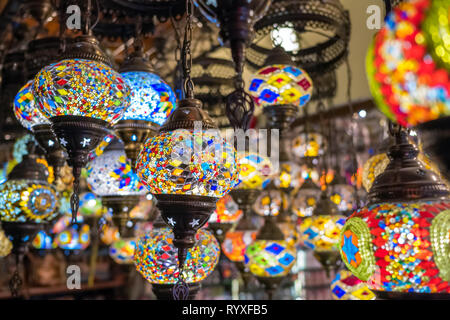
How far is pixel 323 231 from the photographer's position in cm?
168

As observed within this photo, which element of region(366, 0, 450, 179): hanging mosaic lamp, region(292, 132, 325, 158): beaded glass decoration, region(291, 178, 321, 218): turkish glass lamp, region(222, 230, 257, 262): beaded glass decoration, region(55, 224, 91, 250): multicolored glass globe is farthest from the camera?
region(55, 224, 91, 250): multicolored glass globe

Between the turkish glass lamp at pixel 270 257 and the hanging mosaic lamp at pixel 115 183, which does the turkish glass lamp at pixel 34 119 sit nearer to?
the hanging mosaic lamp at pixel 115 183

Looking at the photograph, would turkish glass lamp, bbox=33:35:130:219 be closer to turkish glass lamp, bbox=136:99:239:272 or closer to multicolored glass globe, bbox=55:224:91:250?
turkish glass lamp, bbox=136:99:239:272

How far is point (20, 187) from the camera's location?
1.50m

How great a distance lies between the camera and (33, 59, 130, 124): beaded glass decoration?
968 millimetres

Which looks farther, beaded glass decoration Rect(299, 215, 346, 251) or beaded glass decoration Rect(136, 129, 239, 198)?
beaded glass decoration Rect(299, 215, 346, 251)

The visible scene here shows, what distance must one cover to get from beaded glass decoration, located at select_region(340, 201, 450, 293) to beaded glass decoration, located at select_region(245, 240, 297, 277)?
0.78m

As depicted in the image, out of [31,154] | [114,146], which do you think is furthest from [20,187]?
[114,146]

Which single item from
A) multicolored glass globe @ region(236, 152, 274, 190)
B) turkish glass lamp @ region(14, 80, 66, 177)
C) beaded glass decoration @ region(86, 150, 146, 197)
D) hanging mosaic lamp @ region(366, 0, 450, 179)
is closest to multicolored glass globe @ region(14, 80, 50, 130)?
turkish glass lamp @ region(14, 80, 66, 177)

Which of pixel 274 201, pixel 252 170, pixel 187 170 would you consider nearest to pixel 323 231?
pixel 252 170

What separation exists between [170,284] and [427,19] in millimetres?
961

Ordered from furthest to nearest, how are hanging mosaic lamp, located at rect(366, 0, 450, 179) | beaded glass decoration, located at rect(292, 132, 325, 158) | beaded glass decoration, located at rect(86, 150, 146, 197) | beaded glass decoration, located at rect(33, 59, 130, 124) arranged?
1. beaded glass decoration, located at rect(292, 132, 325, 158)
2. beaded glass decoration, located at rect(86, 150, 146, 197)
3. beaded glass decoration, located at rect(33, 59, 130, 124)
4. hanging mosaic lamp, located at rect(366, 0, 450, 179)

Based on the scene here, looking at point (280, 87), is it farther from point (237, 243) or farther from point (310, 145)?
point (310, 145)

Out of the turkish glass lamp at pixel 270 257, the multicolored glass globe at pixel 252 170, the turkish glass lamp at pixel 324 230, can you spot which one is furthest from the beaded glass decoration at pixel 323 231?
the multicolored glass globe at pixel 252 170
